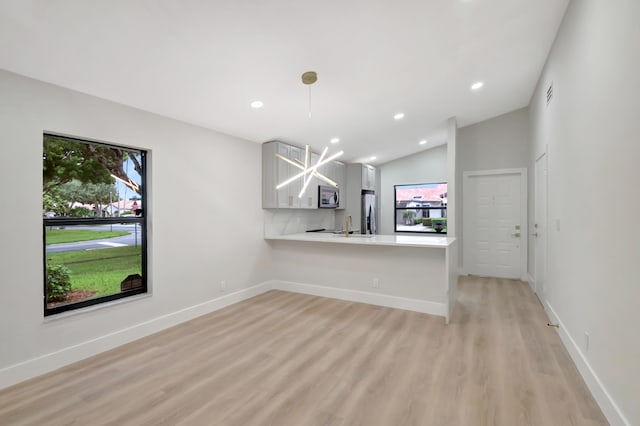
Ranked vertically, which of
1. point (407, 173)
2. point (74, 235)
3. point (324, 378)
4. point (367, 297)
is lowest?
point (324, 378)

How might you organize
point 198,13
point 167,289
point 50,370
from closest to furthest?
1. point 198,13
2. point 50,370
3. point 167,289

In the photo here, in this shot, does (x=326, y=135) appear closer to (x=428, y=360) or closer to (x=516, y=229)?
(x=428, y=360)

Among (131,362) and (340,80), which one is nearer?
(131,362)

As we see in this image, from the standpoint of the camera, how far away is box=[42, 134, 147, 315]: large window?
2785mm

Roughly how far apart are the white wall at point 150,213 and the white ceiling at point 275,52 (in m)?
0.20

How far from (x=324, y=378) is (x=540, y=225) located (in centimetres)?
393

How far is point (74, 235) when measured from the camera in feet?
9.68

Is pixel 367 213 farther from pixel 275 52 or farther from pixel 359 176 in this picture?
pixel 275 52

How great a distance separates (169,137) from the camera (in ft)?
11.9

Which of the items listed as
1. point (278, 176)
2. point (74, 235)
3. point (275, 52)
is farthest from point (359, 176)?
point (74, 235)

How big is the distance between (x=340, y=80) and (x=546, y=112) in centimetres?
280

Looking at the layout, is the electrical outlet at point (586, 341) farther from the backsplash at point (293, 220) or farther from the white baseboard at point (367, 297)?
the backsplash at point (293, 220)

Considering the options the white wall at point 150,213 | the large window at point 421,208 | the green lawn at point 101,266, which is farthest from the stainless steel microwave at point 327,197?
the green lawn at point 101,266

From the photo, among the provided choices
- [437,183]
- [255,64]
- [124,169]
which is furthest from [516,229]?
[124,169]
